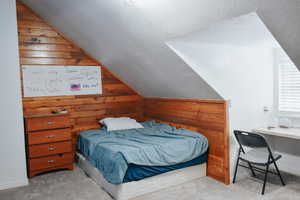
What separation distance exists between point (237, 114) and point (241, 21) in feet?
4.40

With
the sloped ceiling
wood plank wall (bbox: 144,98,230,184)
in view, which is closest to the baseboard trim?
the sloped ceiling

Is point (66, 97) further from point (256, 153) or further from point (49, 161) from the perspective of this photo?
point (256, 153)

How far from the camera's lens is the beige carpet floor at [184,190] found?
2.66 metres

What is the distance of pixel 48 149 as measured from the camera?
3387 mm

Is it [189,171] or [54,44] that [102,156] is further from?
[54,44]

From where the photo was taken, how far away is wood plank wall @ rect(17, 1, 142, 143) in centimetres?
366

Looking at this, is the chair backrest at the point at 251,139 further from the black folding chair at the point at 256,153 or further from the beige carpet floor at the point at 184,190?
the beige carpet floor at the point at 184,190

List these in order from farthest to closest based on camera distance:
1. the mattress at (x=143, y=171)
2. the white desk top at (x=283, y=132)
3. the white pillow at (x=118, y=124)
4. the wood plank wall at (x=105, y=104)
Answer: the white pillow at (x=118, y=124), the wood plank wall at (x=105, y=104), the white desk top at (x=283, y=132), the mattress at (x=143, y=171)

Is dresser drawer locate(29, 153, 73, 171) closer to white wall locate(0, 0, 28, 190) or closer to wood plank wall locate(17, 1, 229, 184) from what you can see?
white wall locate(0, 0, 28, 190)

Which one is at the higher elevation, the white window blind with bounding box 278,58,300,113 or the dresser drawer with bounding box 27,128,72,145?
the white window blind with bounding box 278,58,300,113

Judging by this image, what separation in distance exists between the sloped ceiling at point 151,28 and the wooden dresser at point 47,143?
125 centimetres

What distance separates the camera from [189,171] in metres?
3.08

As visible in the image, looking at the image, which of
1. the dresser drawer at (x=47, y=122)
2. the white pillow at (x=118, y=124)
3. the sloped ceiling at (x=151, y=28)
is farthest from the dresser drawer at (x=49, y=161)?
the sloped ceiling at (x=151, y=28)

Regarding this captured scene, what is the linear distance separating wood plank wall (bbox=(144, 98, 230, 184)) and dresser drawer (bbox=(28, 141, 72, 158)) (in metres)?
1.68
